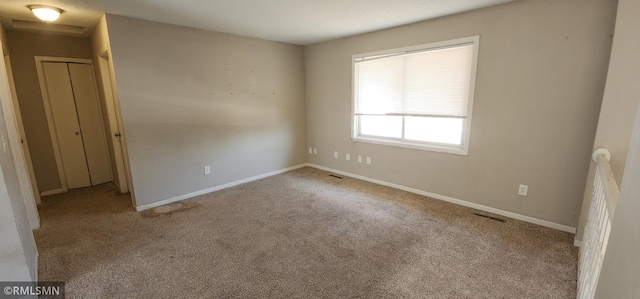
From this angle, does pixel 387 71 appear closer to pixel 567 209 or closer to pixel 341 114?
pixel 341 114

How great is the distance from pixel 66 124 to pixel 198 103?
2.21 m

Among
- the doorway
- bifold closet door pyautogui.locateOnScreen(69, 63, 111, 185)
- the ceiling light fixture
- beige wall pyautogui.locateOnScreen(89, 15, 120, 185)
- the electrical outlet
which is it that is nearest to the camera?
the ceiling light fixture

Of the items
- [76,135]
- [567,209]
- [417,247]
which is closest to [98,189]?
[76,135]

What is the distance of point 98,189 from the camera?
4133 millimetres

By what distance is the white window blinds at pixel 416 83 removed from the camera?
3.15 m

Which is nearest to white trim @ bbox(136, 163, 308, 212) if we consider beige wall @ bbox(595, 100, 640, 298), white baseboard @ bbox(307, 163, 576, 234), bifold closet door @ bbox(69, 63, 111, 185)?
→ white baseboard @ bbox(307, 163, 576, 234)

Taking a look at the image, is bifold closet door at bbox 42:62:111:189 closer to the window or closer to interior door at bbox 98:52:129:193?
interior door at bbox 98:52:129:193

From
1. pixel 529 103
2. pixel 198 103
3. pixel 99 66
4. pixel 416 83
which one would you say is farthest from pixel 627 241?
pixel 99 66

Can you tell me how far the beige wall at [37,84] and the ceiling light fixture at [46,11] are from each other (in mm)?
1323

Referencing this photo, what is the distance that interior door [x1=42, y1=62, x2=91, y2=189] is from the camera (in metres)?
3.82

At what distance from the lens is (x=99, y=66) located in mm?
3639

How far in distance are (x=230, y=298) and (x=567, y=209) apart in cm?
326

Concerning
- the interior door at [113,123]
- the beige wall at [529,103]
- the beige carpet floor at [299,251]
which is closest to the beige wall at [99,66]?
the interior door at [113,123]

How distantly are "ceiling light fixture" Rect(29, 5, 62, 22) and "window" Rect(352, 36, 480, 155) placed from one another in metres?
3.59
